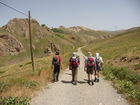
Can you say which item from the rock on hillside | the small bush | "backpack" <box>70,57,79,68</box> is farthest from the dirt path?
the rock on hillside

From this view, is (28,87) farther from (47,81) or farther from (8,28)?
(8,28)

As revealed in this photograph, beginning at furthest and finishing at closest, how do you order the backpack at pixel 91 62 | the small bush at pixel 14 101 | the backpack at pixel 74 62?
the backpack at pixel 74 62, the backpack at pixel 91 62, the small bush at pixel 14 101

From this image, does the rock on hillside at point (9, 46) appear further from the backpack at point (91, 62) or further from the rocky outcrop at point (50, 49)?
the backpack at point (91, 62)

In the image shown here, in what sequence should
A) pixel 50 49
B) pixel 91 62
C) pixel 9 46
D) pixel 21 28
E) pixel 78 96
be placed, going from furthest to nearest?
pixel 21 28
pixel 9 46
pixel 50 49
pixel 91 62
pixel 78 96

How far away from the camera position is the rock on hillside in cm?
Answer: 11919

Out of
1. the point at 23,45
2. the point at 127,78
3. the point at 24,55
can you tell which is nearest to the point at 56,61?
the point at 127,78

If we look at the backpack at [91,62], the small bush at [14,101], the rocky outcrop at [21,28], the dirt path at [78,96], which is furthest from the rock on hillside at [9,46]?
the small bush at [14,101]

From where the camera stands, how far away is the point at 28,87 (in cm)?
1188

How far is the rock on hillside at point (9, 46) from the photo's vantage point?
119188mm

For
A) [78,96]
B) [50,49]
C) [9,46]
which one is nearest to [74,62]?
[78,96]

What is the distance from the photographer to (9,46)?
12262cm

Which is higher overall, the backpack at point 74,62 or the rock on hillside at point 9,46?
the rock on hillside at point 9,46

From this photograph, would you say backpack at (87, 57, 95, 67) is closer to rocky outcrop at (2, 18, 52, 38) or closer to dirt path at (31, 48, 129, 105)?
dirt path at (31, 48, 129, 105)

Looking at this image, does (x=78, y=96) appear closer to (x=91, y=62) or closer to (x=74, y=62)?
(x=91, y=62)
